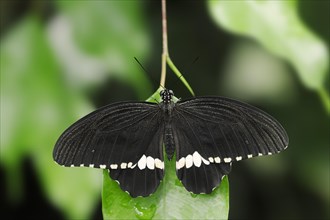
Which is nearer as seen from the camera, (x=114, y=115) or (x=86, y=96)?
(x=114, y=115)

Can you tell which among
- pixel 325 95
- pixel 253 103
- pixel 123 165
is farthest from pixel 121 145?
pixel 253 103

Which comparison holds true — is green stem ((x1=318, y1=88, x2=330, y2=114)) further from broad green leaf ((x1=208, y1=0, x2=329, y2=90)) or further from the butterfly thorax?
the butterfly thorax

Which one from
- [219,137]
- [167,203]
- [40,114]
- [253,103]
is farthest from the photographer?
[253,103]

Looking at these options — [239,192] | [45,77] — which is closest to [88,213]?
[45,77]

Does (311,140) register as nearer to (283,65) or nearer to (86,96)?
(283,65)

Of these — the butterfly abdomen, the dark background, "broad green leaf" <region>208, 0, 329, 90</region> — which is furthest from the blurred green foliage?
the dark background

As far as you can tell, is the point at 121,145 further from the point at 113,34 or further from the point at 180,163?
the point at 113,34
